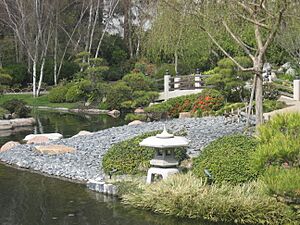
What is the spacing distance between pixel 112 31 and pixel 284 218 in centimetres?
3444

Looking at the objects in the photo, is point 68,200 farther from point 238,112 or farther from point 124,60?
point 124,60

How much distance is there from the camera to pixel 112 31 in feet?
134

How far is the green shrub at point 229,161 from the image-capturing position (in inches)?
327

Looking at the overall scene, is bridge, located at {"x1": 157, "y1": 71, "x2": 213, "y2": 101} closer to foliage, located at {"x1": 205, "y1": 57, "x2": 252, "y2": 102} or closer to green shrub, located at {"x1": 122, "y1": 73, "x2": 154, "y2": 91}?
green shrub, located at {"x1": 122, "y1": 73, "x2": 154, "y2": 91}

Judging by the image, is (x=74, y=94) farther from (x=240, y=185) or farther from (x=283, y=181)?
(x=283, y=181)

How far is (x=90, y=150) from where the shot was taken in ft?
42.2

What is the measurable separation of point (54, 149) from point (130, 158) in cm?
302

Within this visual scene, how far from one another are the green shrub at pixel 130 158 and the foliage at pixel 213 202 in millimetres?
1704

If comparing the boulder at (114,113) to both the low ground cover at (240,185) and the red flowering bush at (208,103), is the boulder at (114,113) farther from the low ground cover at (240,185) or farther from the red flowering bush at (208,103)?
the low ground cover at (240,185)

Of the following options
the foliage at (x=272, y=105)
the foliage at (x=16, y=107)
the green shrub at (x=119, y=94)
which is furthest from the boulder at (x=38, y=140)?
the green shrub at (x=119, y=94)

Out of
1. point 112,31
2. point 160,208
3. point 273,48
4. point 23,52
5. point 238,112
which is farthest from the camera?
point 112,31

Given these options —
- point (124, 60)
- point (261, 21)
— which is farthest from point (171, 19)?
point (124, 60)

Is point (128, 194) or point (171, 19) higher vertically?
point (171, 19)

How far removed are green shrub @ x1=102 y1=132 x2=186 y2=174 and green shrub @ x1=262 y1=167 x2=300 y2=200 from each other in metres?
4.08
